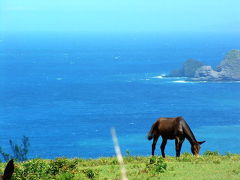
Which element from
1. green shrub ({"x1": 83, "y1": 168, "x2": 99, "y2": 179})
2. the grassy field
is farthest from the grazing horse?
green shrub ({"x1": 83, "y1": 168, "x2": 99, "y2": 179})

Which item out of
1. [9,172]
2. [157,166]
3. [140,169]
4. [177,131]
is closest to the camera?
[9,172]

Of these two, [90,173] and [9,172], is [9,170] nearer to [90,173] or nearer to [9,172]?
[9,172]

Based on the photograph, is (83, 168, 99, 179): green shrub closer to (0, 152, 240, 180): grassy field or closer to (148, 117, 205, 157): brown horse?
(0, 152, 240, 180): grassy field

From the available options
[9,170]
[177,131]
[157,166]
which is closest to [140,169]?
[157,166]

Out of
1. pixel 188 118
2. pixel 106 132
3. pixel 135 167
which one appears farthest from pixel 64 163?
pixel 188 118

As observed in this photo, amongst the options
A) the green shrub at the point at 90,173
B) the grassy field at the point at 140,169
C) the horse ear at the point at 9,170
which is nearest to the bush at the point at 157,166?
the grassy field at the point at 140,169

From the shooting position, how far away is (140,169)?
54.8 ft

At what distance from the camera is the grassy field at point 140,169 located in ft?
49.2

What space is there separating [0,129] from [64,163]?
15522 cm

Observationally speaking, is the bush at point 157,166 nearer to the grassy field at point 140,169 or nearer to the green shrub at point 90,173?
the grassy field at point 140,169

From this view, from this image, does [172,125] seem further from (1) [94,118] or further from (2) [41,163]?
(1) [94,118]

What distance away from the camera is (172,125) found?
21891 mm

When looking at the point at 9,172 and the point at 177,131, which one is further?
the point at 177,131

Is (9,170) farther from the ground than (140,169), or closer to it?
farther from the ground
